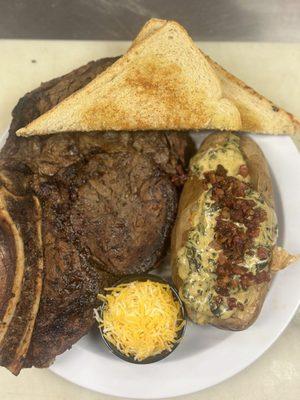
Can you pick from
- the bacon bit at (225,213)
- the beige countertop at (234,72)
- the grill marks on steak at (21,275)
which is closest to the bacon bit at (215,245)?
the bacon bit at (225,213)

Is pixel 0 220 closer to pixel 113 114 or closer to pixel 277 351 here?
pixel 113 114

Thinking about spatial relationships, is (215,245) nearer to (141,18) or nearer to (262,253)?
(262,253)

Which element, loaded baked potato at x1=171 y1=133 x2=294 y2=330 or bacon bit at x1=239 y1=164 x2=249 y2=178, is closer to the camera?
loaded baked potato at x1=171 y1=133 x2=294 y2=330

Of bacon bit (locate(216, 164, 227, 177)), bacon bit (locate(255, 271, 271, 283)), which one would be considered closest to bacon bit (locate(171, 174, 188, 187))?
bacon bit (locate(216, 164, 227, 177))

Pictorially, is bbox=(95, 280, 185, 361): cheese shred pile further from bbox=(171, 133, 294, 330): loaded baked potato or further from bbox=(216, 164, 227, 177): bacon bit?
bbox=(216, 164, 227, 177): bacon bit

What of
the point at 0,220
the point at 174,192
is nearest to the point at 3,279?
the point at 0,220

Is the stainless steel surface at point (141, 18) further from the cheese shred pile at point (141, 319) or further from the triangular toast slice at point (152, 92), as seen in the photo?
the cheese shred pile at point (141, 319)

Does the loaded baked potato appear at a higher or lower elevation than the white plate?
higher

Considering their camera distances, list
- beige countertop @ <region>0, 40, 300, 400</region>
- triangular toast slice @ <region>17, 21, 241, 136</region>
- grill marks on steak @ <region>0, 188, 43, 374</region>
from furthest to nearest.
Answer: beige countertop @ <region>0, 40, 300, 400</region>
triangular toast slice @ <region>17, 21, 241, 136</region>
grill marks on steak @ <region>0, 188, 43, 374</region>
